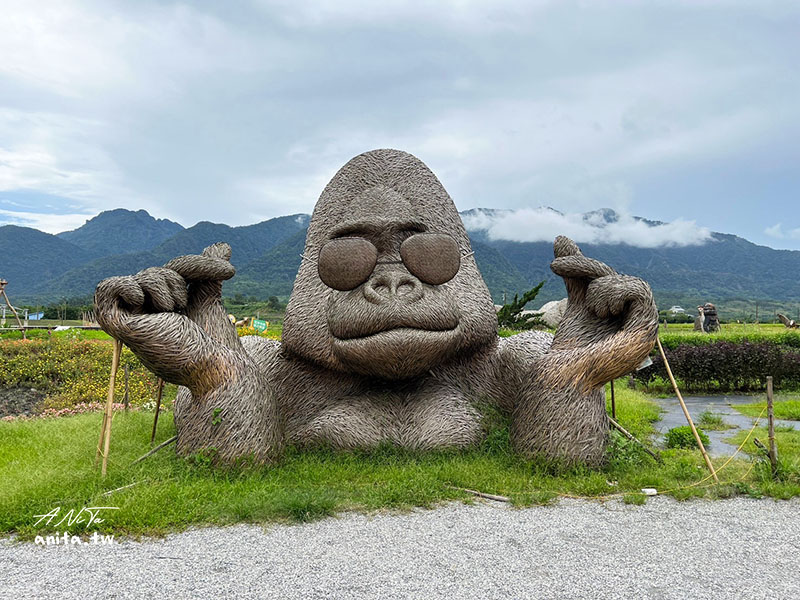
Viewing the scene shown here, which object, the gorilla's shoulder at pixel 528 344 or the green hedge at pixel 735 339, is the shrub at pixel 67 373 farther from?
the green hedge at pixel 735 339

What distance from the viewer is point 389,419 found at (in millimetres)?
4988

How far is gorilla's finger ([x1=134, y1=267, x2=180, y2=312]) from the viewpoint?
14.3 feet

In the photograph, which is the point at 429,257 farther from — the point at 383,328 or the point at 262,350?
the point at 262,350

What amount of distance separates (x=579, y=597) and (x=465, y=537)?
83cm

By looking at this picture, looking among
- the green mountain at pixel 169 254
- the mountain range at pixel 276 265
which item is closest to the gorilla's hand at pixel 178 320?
the mountain range at pixel 276 265

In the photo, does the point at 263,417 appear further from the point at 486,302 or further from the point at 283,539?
the point at 486,302

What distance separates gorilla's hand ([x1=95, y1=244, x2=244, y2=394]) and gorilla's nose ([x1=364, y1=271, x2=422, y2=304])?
1.16 metres

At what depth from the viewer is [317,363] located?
519 cm

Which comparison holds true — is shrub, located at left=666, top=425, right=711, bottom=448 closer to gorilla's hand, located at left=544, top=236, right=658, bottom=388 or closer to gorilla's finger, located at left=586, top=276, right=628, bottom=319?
gorilla's hand, located at left=544, top=236, right=658, bottom=388

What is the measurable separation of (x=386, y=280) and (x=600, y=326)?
1.76m

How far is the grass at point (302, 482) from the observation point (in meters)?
3.66

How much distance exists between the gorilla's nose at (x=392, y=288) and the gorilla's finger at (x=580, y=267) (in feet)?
3.74

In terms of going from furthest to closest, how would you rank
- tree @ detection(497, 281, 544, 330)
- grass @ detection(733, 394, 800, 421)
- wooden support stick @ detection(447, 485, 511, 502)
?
1. tree @ detection(497, 281, 544, 330)
2. grass @ detection(733, 394, 800, 421)
3. wooden support stick @ detection(447, 485, 511, 502)

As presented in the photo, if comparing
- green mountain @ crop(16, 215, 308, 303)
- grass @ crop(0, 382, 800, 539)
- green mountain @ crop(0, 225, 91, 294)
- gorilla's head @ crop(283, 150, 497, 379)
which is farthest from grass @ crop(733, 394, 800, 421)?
green mountain @ crop(0, 225, 91, 294)
